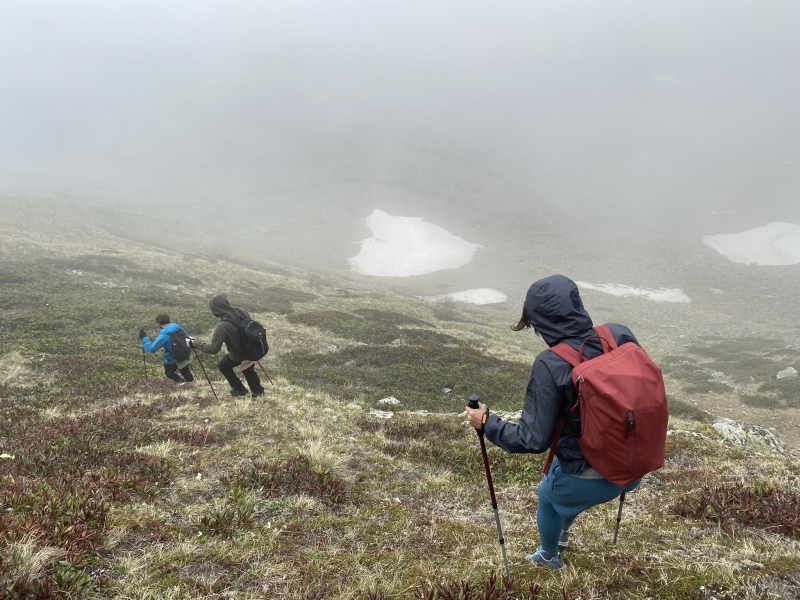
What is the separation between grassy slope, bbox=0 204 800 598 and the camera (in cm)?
373

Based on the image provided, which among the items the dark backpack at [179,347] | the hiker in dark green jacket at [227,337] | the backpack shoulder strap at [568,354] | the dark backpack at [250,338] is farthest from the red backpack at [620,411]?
the dark backpack at [179,347]

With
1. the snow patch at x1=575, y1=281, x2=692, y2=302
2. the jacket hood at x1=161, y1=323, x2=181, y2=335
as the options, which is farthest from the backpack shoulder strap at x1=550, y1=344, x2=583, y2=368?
the snow patch at x1=575, y1=281, x2=692, y2=302

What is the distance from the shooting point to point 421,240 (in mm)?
72938

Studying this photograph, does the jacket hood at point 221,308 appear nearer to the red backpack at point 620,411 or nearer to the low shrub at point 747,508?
the red backpack at point 620,411

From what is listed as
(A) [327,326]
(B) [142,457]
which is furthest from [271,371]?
(B) [142,457]

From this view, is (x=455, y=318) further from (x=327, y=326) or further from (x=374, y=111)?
(x=374, y=111)

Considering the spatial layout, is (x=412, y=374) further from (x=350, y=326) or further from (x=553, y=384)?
(x=553, y=384)

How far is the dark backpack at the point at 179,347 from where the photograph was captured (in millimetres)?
12344

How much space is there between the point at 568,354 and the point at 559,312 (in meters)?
0.34

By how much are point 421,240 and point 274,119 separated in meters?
123

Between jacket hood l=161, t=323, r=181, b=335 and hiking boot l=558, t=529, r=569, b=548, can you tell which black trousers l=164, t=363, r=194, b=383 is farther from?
hiking boot l=558, t=529, r=569, b=548

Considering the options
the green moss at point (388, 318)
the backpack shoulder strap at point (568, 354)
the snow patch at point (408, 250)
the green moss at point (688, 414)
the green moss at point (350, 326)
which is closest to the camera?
the backpack shoulder strap at point (568, 354)

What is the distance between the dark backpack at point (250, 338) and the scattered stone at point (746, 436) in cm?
1077

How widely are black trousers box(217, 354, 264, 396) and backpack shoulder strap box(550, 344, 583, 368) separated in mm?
8894
